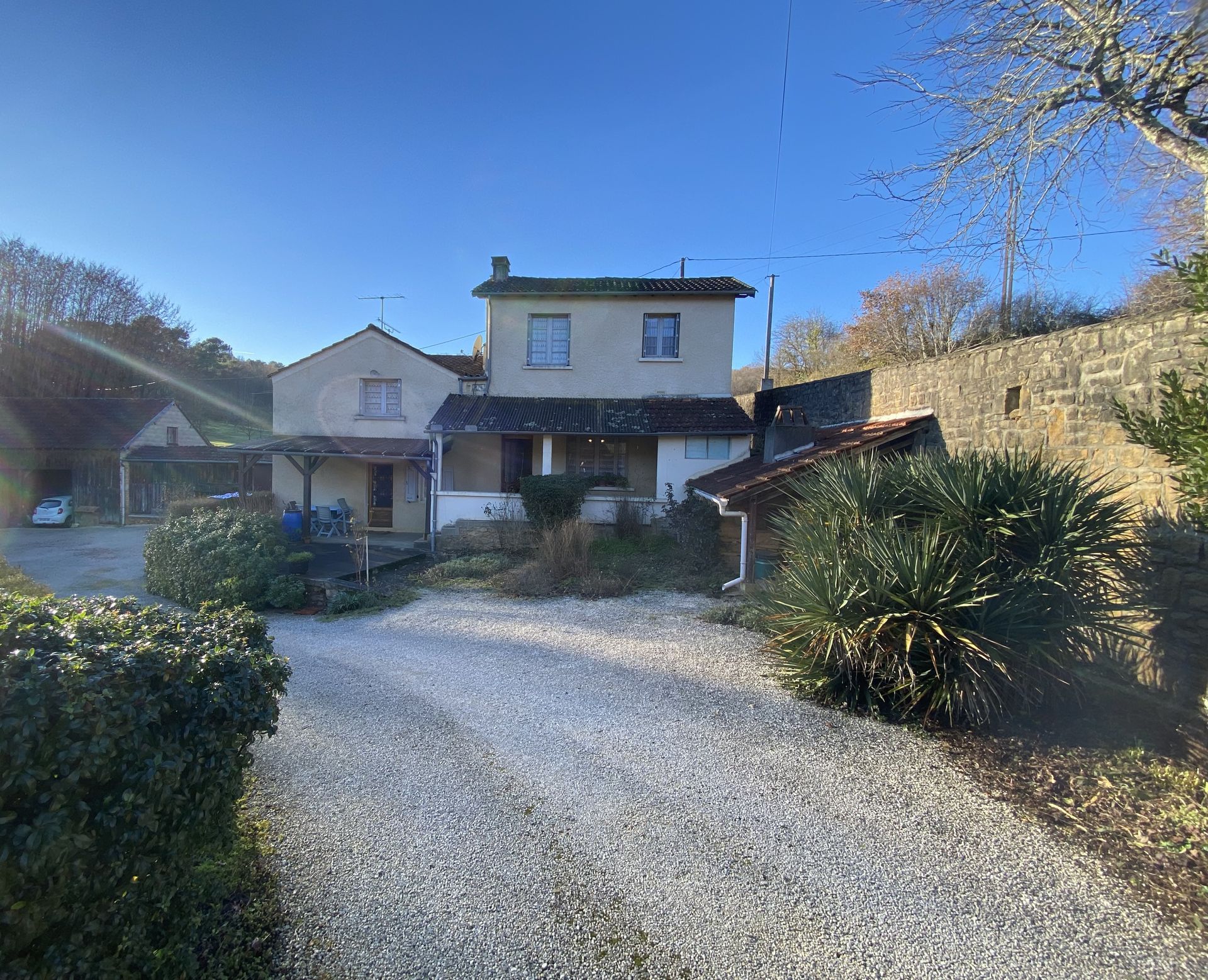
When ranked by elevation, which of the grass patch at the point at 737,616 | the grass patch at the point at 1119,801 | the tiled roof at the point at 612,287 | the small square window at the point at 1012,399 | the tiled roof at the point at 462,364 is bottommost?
the grass patch at the point at 1119,801

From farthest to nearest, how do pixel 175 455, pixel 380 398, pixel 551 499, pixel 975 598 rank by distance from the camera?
pixel 175 455
pixel 380 398
pixel 551 499
pixel 975 598

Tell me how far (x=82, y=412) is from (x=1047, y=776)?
32.7 metres

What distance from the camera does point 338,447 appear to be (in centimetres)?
1602

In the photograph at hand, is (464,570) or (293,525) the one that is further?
(293,525)

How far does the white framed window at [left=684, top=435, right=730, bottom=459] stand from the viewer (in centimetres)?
1482

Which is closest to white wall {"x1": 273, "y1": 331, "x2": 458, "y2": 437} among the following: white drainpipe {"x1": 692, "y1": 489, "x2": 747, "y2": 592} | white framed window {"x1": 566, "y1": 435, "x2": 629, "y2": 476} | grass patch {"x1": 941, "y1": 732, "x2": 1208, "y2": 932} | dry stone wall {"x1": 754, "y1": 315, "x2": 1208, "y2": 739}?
white framed window {"x1": 566, "y1": 435, "x2": 629, "y2": 476}

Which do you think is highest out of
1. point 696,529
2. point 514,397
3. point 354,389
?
point 354,389

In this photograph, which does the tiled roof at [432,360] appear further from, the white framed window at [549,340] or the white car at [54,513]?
the white car at [54,513]

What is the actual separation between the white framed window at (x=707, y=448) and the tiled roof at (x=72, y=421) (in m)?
21.7

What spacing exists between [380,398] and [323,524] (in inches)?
167

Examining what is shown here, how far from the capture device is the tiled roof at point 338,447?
15.4m

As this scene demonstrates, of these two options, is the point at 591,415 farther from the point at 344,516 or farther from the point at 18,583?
the point at 18,583

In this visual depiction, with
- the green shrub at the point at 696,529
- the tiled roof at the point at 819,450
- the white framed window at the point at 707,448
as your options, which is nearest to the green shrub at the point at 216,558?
the green shrub at the point at 696,529

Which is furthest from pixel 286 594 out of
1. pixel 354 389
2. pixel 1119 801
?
pixel 1119 801
